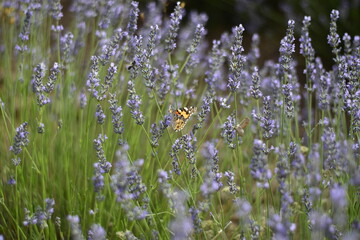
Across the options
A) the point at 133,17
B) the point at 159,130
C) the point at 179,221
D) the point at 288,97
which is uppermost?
the point at 133,17

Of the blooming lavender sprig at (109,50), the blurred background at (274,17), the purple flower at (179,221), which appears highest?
the blurred background at (274,17)

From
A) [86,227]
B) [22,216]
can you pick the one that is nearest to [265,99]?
[86,227]

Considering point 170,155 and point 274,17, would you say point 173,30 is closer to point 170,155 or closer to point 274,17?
point 170,155

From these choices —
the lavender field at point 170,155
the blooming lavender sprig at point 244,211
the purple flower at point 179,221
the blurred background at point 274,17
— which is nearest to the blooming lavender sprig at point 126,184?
the lavender field at point 170,155

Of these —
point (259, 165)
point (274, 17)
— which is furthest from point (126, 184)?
point (274, 17)

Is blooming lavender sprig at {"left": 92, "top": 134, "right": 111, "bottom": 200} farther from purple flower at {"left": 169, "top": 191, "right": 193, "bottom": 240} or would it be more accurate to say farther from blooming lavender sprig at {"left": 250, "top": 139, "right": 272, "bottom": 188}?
blooming lavender sprig at {"left": 250, "top": 139, "right": 272, "bottom": 188}

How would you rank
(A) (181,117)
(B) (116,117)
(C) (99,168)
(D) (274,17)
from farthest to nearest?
(D) (274,17) < (A) (181,117) < (B) (116,117) < (C) (99,168)

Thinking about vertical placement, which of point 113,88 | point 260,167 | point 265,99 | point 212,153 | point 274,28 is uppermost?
point 274,28

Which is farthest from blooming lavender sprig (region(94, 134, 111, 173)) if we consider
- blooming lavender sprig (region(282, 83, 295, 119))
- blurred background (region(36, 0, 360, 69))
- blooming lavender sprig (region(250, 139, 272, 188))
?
blurred background (region(36, 0, 360, 69))

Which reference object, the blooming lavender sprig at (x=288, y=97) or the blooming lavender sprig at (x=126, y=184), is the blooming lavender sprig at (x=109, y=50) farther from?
the blooming lavender sprig at (x=288, y=97)

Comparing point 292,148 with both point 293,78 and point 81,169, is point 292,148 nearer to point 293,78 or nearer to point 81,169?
point 293,78

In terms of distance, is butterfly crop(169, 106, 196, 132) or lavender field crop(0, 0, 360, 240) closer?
lavender field crop(0, 0, 360, 240)
